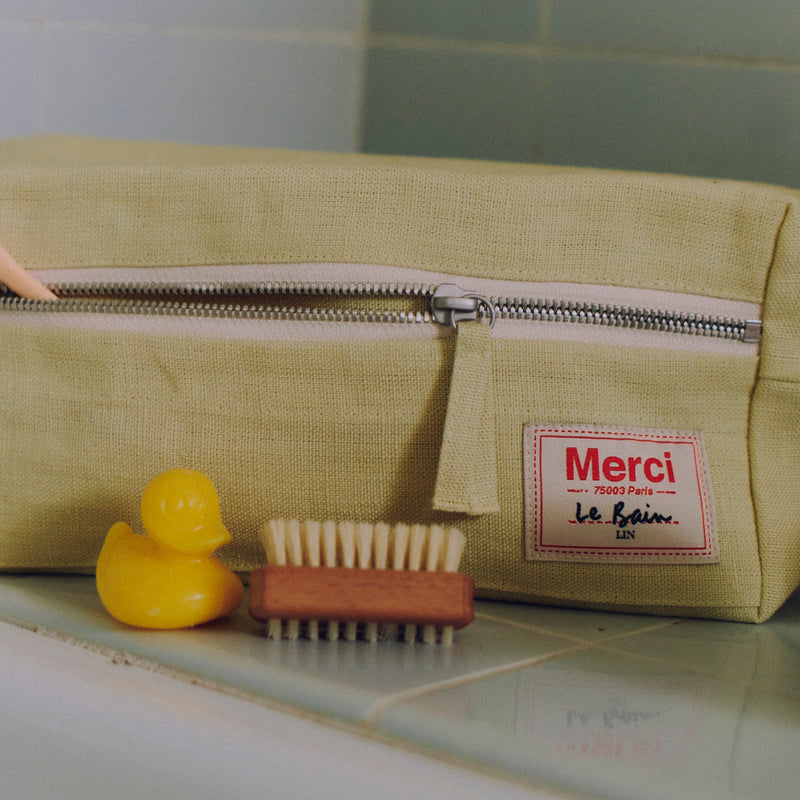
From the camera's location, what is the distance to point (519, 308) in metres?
0.42

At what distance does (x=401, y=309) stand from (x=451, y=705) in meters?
0.20

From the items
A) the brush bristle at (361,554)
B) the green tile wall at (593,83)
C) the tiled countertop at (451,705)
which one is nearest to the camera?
the tiled countertop at (451,705)

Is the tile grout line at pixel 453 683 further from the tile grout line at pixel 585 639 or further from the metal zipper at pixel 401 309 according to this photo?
the metal zipper at pixel 401 309

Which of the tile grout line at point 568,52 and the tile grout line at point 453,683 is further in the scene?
the tile grout line at point 568,52

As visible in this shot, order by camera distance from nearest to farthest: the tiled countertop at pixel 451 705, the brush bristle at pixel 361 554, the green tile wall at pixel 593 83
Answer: the tiled countertop at pixel 451 705, the brush bristle at pixel 361 554, the green tile wall at pixel 593 83

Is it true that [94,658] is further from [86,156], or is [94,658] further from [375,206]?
[86,156]

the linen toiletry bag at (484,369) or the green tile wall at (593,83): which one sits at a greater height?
the green tile wall at (593,83)

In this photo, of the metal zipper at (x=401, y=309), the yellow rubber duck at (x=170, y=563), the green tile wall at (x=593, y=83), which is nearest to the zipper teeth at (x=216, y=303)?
the metal zipper at (x=401, y=309)

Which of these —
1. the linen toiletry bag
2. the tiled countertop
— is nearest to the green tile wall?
the linen toiletry bag

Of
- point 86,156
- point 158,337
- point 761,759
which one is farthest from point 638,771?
point 86,156

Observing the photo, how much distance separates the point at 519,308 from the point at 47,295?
0.77 ft

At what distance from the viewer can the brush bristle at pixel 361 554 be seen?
13.6 inches

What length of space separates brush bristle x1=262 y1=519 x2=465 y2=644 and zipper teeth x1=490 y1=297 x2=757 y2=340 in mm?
120

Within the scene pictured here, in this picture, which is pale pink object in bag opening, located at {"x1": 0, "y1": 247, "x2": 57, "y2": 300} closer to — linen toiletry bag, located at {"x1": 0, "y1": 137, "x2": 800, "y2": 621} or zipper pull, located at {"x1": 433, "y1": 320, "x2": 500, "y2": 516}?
linen toiletry bag, located at {"x1": 0, "y1": 137, "x2": 800, "y2": 621}
